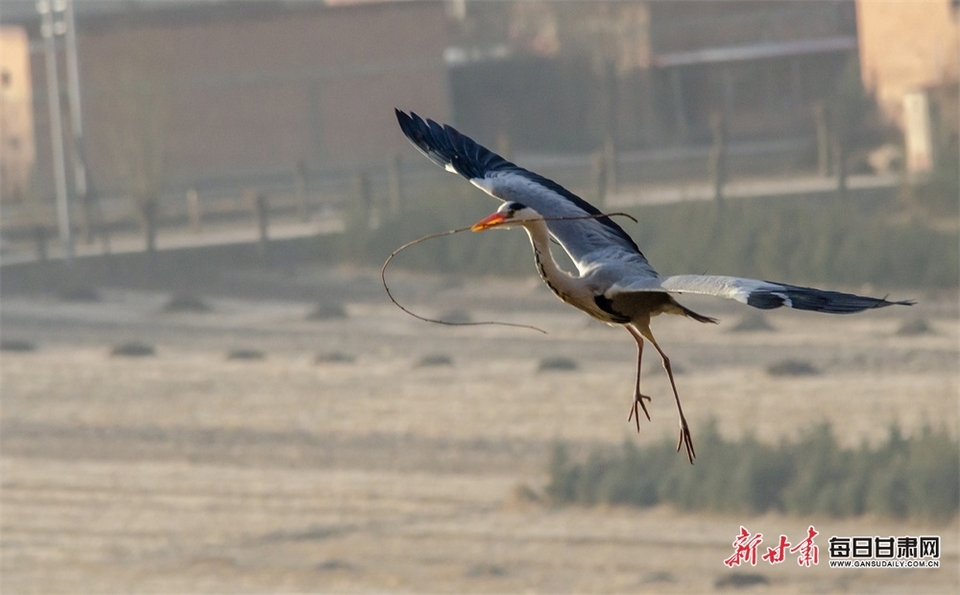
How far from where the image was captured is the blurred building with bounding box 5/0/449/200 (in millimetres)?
65625

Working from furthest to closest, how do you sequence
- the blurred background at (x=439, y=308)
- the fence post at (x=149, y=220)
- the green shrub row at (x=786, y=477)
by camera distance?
the fence post at (x=149, y=220)
the blurred background at (x=439, y=308)
the green shrub row at (x=786, y=477)

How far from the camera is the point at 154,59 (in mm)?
65312

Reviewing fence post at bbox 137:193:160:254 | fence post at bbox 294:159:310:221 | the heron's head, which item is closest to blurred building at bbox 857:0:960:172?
fence post at bbox 294:159:310:221

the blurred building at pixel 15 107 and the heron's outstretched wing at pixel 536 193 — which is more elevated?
the heron's outstretched wing at pixel 536 193

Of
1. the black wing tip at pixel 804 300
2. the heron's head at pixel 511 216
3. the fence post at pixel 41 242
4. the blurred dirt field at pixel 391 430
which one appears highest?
the heron's head at pixel 511 216

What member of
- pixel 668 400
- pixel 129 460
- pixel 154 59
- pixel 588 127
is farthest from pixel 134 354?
pixel 588 127

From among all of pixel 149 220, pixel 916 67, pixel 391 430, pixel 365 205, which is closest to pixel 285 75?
pixel 365 205

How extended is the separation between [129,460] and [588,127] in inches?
1562

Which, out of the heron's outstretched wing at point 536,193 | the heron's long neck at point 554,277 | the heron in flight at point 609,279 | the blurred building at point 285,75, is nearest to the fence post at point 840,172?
the blurred building at point 285,75

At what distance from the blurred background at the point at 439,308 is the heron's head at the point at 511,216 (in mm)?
20220

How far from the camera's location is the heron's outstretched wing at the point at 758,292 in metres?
5.29

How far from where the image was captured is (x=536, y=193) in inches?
269

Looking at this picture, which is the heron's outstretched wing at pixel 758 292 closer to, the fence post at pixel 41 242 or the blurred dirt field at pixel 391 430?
the blurred dirt field at pixel 391 430

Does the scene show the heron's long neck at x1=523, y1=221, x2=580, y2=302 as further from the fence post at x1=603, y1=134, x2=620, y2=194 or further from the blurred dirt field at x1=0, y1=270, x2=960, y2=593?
the fence post at x1=603, y1=134, x2=620, y2=194
